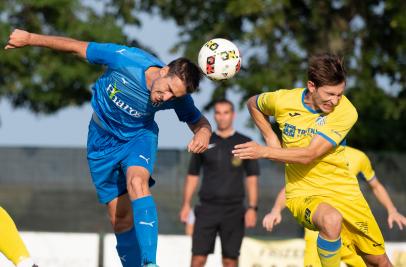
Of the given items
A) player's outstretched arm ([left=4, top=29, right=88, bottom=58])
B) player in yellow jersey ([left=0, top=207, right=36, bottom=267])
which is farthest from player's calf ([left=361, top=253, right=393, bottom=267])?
player's outstretched arm ([left=4, top=29, right=88, bottom=58])

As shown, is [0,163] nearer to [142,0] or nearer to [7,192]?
[7,192]

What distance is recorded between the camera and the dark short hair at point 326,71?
753 cm

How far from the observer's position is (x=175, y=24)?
67.2ft

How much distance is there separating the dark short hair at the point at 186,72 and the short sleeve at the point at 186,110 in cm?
38

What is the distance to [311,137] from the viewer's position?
7.74m

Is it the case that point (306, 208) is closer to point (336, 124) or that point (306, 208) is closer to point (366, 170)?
point (336, 124)

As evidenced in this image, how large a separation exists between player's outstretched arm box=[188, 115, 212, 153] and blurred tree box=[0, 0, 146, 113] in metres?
11.4

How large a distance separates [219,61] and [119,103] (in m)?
0.89

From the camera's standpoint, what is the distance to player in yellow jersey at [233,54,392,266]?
757 cm

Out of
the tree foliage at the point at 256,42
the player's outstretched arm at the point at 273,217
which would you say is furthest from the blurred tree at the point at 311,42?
→ the player's outstretched arm at the point at 273,217

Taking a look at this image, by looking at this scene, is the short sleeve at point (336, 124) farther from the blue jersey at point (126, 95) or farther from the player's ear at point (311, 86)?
the blue jersey at point (126, 95)

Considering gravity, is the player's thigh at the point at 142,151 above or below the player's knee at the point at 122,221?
above

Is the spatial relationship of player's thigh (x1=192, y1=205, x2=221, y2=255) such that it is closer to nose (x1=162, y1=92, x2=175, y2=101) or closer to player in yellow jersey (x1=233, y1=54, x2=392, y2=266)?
player in yellow jersey (x1=233, y1=54, x2=392, y2=266)

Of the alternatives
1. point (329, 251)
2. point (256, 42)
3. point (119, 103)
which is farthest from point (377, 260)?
point (256, 42)
